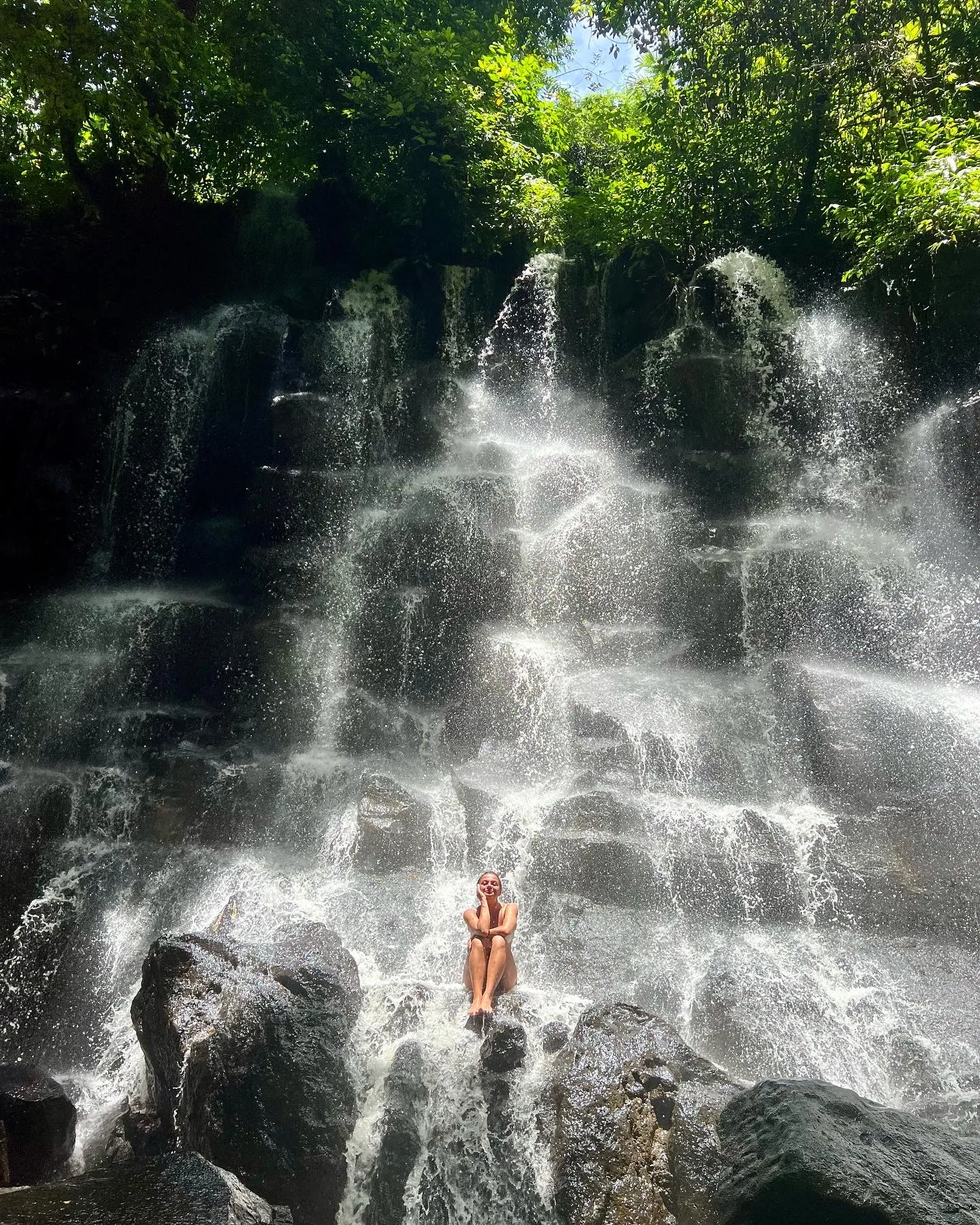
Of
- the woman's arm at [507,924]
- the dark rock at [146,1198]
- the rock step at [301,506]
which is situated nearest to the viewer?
the dark rock at [146,1198]

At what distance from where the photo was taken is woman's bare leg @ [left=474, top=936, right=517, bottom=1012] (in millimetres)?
5930

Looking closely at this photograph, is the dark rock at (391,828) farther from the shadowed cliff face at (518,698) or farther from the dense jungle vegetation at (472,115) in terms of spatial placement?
the dense jungle vegetation at (472,115)

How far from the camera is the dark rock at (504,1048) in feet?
16.9

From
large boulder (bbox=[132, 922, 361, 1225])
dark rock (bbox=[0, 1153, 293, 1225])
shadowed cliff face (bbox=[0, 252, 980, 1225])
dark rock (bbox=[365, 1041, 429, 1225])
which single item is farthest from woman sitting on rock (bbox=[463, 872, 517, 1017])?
dark rock (bbox=[0, 1153, 293, 1225])

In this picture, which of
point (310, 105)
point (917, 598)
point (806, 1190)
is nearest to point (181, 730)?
point (806, 1190)

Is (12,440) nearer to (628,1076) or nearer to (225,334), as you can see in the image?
(225,334)

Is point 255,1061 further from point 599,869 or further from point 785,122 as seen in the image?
point 785,122

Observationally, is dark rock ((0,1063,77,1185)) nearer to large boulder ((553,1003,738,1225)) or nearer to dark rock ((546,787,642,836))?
large boulder ((553,1003,738,1225))

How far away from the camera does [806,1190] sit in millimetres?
3689

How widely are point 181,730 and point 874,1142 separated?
25.6 feet

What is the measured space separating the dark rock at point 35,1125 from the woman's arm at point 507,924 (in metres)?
2.89

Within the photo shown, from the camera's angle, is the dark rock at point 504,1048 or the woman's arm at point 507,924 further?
the woman's arm at point 507,924

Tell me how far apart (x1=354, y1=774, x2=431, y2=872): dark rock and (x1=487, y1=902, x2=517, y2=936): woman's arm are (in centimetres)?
180

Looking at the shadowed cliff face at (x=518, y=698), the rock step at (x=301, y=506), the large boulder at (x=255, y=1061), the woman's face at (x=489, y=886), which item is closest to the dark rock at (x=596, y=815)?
the shadowed cliff face at (x=518, y=698)
